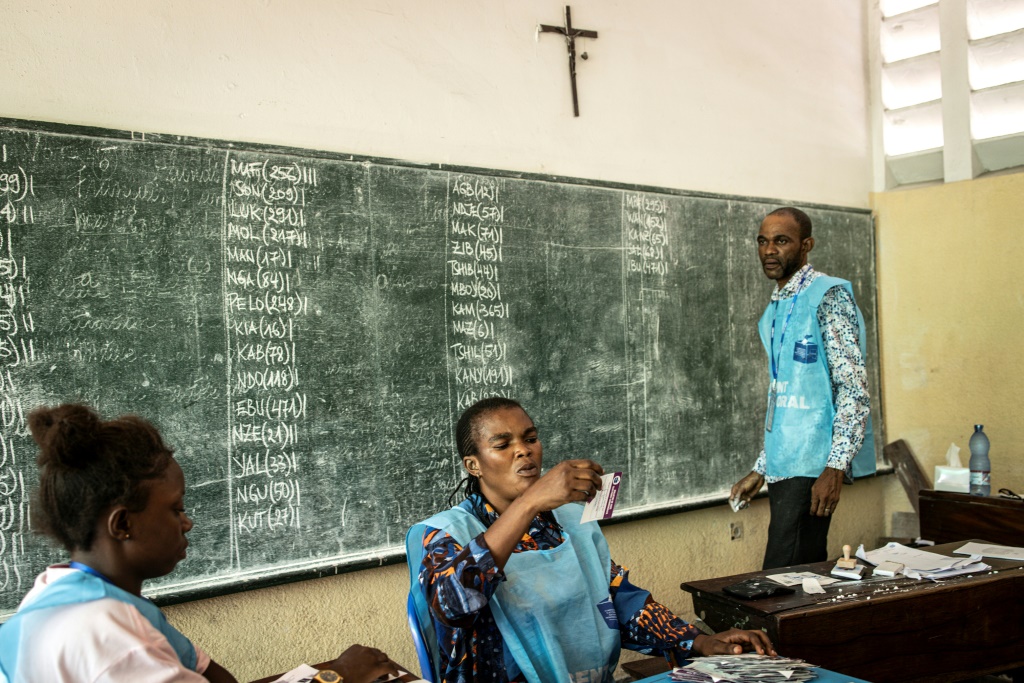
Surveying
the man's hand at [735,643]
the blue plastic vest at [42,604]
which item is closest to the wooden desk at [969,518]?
the man's hand at [735,643]

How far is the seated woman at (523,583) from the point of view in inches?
71.1

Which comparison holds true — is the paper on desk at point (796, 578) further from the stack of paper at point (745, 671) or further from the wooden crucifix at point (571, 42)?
the wooden crucifix at point (571, 42)

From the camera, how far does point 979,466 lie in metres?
3.89

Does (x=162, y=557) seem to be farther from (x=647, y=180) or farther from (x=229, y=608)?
(x=647, y=180)

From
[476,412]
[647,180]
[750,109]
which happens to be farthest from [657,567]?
[750,109]

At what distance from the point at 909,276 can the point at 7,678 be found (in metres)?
4.88

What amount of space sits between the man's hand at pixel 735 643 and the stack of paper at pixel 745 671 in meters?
0.12

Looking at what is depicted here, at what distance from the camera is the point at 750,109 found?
4488 mm

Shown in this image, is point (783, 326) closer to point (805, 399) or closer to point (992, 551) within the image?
point (805, 399)

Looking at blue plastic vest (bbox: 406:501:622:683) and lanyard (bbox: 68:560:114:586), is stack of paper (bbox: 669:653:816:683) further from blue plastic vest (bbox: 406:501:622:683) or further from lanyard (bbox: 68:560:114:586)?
lanyard (bbox: 68:560:114:586)

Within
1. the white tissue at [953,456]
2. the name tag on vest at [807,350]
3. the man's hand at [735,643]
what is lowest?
the man's hand at [735,643]

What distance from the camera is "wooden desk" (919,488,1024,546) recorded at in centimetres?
354

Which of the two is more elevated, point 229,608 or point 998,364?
point 998,364

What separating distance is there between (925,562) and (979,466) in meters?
1.33
